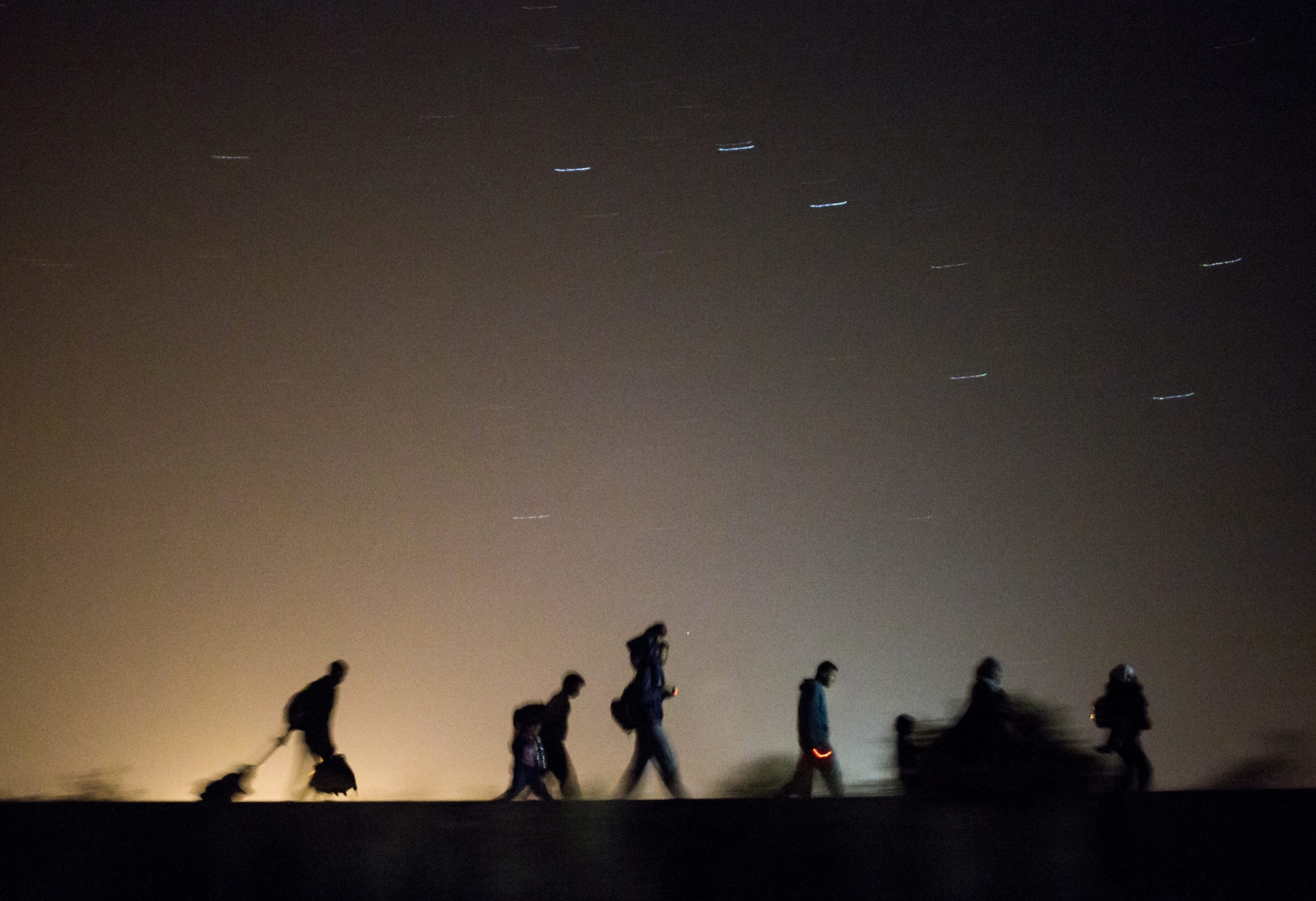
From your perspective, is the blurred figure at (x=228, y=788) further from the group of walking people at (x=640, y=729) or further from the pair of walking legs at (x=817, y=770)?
the pair of walking legs at (x=817, y=770)

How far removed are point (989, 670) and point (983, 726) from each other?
112cm

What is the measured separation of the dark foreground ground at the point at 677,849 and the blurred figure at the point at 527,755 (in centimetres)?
349

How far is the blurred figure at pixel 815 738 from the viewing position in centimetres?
838

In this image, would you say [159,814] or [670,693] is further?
[670,693]

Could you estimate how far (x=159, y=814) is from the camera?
5613mm

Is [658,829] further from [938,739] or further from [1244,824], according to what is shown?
[1244,824]

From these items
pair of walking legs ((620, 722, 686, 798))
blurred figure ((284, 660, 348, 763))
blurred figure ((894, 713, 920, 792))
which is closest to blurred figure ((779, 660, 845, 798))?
pair of walking legs ((620, 722, 686, 798))

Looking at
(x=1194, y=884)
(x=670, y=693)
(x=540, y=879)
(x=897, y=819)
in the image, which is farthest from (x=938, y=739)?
(x=670, y=693)

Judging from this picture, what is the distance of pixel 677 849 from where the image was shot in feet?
17.6

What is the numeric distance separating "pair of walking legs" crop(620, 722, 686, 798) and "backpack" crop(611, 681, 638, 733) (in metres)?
0.07

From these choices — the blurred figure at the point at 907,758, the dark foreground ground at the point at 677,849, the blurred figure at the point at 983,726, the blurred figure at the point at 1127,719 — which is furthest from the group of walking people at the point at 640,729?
the dark foreground ground at the point at 677,849

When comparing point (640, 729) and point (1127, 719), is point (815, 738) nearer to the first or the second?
point (640, 729)

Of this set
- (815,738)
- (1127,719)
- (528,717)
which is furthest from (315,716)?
(1127,719)

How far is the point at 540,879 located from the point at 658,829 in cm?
59
